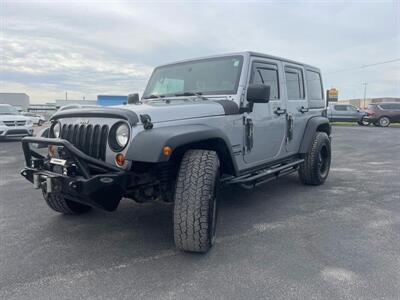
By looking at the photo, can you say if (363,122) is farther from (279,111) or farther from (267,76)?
(267,76)

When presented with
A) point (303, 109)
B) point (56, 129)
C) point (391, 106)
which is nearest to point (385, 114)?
point (391, 106)

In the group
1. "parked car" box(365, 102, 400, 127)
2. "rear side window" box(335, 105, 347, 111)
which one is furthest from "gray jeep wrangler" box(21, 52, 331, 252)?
"rear side window" box(335, 105, 347, 111)

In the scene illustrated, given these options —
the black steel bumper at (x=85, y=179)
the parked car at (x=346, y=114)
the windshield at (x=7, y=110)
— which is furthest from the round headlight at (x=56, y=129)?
the parked car at (x=346, y=114)

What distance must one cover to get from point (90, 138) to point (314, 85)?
438 cm

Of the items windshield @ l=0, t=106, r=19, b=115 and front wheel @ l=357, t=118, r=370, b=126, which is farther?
front wheel @ l=357, t=118, r=370, b=126

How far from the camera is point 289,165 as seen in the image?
500 cm

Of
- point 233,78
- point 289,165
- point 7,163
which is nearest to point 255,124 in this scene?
point 233,78

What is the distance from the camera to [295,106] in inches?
206

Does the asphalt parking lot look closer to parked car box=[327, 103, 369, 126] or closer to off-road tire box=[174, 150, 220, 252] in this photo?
off-road tire box=[174, 150, 220, 252]

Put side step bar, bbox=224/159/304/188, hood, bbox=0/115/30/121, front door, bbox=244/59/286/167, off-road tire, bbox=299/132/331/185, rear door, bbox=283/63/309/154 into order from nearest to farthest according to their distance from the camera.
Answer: side step bar, bbox=224/159/304/188, front door, bbox=244/59/286/167, rear door, bbox=283/63/309/154, off-road tire, bbox=299/132/331/185, hood, bbox=0/115/30/121

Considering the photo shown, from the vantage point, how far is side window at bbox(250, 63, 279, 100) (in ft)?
14.0

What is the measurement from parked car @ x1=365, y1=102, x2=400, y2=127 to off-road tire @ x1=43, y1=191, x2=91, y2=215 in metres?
22.0

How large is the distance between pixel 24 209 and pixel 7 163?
479cm

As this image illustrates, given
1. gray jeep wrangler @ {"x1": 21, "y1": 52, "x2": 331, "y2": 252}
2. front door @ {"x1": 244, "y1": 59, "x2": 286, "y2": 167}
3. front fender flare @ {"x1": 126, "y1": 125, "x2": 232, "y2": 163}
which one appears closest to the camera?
front fender flare @ {"x1": 126, "y1": 125, "x2": 232, "y2": 163}
